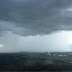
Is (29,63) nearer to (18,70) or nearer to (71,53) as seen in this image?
(18,70)

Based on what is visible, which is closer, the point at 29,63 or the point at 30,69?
the point at 30,69

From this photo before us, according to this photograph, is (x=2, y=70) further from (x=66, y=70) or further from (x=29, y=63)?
(x=66, y=70)

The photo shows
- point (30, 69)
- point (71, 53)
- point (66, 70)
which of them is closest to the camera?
point (66, 70)

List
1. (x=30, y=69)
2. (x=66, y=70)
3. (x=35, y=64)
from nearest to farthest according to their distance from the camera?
(x=66, y=70) → (x=30, y=69) → (x=35, y=64)

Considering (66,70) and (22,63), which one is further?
(22,63)

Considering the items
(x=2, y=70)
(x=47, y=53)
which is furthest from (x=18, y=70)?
(x=47, y=53)

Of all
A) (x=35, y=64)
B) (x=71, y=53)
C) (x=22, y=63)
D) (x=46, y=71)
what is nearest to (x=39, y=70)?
(x=46, y=71)

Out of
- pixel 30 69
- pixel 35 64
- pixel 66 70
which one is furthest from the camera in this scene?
pixel 35 64

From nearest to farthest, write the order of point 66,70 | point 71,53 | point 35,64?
point 66,70
point 35,64
point 71,53

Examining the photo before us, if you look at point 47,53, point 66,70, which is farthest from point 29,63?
point 47,53
